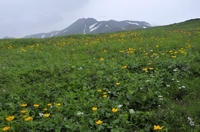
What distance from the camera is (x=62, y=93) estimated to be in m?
5.03

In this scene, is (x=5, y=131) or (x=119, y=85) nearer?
(x=5, y=131)

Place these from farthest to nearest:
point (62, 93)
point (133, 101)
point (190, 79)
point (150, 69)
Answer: point (150, 69) < point (190, 79) < point (62, 93) < point (133, 101)

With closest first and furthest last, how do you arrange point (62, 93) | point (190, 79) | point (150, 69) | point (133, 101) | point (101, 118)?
point (101, 118) < point (133, 101) < point (62, 93) < point (190, 79) < point (150, 69)

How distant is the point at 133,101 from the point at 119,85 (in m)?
0.86

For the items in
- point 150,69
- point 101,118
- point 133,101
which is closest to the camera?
point 101,118

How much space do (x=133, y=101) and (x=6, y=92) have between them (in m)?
3.19

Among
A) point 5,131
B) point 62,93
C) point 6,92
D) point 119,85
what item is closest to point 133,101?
point 119,85

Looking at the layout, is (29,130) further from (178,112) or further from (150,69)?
(150,69)

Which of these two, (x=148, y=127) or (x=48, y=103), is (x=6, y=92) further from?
(x=148, y=127)

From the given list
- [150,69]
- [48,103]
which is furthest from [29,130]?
[150,69]

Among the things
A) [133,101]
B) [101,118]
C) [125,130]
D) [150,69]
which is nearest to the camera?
[125,130]

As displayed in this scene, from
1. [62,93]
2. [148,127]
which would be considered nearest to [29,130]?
[62,93]

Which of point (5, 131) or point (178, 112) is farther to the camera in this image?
point (178, 112)

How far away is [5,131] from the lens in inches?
138
